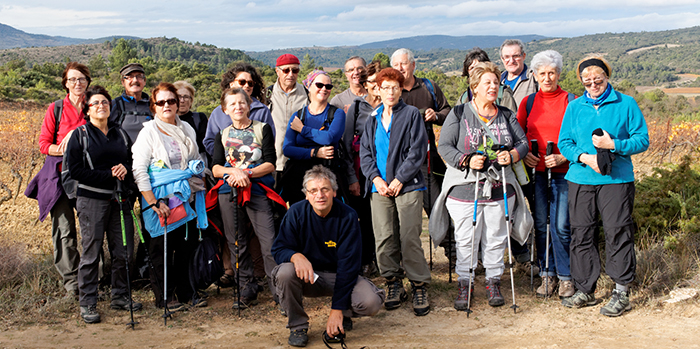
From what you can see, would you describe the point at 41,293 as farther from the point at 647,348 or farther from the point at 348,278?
the point at 647,348

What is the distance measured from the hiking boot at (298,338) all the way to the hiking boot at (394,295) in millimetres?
1025

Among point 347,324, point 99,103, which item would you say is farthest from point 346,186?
point 99,103

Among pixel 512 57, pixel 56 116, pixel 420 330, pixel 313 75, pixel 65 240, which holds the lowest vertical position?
pixel 420 330

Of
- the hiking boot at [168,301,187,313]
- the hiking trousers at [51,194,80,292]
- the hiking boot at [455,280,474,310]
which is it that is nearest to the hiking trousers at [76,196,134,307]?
the hiking trousers at [51,194,80,292]

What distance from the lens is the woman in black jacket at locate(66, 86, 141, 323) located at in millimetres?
4535

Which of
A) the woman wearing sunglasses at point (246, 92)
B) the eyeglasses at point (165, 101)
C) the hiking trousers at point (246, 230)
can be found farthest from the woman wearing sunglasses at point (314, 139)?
the eyeglasses at point (165, 101)

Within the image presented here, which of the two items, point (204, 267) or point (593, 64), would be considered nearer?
point (593, 64)

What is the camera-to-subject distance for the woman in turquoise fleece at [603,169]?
174 inches

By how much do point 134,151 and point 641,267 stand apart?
5.00 m

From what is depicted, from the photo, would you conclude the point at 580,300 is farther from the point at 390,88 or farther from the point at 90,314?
the point at 90,314

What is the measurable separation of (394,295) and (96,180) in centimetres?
291

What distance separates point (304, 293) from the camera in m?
4.36

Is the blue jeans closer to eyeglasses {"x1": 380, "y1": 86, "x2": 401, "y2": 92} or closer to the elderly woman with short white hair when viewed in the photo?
the elderly woman with short white hair

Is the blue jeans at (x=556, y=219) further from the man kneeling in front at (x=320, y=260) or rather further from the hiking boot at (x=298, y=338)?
the hiking boot at (x=298, y=338)
